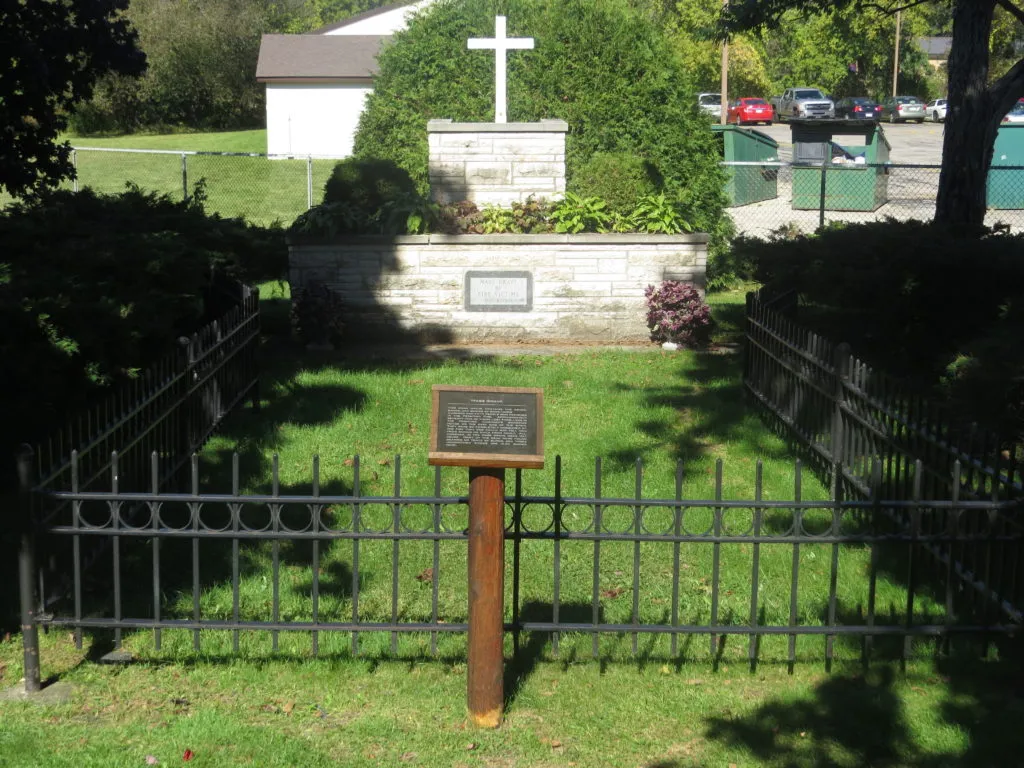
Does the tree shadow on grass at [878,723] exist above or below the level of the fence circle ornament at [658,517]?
below

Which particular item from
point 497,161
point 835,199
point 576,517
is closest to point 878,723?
point 576,517

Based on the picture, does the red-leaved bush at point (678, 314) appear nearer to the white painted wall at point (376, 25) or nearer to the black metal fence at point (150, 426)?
the black metal fence at point (150, 426)

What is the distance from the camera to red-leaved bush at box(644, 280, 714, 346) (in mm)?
12547

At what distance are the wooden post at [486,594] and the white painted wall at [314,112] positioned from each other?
39.1m

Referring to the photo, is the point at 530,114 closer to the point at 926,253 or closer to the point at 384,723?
the point at 926,253

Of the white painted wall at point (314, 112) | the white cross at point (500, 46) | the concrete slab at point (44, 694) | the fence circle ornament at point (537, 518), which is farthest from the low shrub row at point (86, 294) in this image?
the white painted wall at point (314, 112)

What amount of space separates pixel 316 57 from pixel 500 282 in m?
34.3

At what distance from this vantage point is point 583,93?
17.2 m

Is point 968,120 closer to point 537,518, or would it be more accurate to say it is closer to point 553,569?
point 537,518

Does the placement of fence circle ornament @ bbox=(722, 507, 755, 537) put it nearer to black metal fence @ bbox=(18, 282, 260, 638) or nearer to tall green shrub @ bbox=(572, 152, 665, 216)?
black metal fence @ bbox=(18, 282, 260, 638)

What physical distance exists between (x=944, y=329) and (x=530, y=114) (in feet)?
34.0

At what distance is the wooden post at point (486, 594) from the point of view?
15.7 ft

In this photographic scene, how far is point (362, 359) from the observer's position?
12.1 metres

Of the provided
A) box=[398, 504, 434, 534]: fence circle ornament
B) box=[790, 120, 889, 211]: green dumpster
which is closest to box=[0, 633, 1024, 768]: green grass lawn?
box=[398, 504, 434, 534]: fence circle ornament
